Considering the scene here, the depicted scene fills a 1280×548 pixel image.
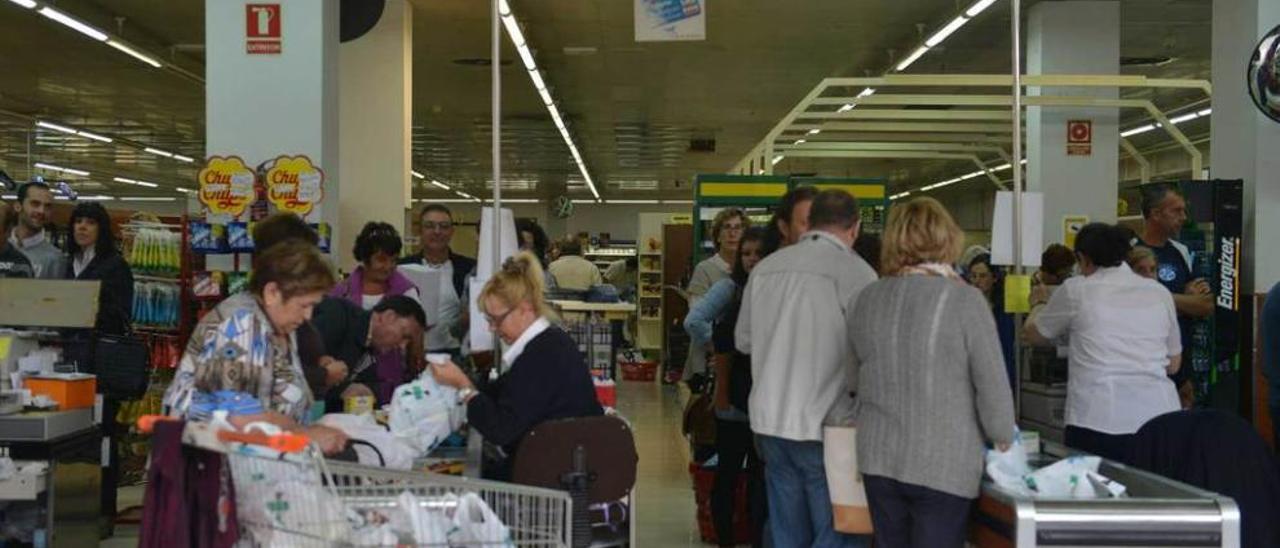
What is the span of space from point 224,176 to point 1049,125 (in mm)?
7735

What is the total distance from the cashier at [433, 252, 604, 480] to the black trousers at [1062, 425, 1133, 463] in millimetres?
1810

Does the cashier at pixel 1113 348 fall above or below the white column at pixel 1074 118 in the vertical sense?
below

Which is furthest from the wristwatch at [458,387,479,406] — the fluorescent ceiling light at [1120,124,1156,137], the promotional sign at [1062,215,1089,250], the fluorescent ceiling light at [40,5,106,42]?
the fluorescent ceiling light at [1120,124,1156,137]

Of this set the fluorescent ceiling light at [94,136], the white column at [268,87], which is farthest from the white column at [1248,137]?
the fluorescent ceiling light at [94,136]

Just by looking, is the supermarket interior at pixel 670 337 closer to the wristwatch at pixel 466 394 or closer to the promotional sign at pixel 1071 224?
the wristwatch at pixel 466 394

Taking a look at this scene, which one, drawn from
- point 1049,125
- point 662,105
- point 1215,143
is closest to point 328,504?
point 1215,143

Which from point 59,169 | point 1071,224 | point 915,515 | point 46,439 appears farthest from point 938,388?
point 59,169

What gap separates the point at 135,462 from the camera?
24.0ft

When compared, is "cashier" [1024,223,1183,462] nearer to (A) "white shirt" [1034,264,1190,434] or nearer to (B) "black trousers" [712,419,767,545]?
(A) "white shirt" [1034,264,1190,434]

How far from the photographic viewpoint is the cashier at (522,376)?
3.38 meters

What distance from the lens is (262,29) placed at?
7.30 m

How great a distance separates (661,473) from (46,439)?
437cm

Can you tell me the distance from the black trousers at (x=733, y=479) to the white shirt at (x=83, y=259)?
127 inches

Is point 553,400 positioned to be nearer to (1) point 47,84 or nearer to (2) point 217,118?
(2) point 217,118
